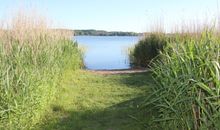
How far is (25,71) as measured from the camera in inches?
219

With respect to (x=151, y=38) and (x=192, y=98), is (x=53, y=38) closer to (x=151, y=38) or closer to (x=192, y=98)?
(x=151, y=38)

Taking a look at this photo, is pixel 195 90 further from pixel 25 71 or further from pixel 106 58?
pixel 106 58

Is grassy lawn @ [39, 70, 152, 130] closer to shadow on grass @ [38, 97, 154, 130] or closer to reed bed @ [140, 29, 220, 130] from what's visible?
shadow on grass @ [38, 97, 154, 130]

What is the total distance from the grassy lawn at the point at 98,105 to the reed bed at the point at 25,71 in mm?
296

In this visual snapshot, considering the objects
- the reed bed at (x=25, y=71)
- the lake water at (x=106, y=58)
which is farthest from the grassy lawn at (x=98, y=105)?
the lake water at (x=106, y=58)

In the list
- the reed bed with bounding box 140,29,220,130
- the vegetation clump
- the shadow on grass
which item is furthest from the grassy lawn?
the vegetation clump

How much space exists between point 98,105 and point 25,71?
1.76 metres

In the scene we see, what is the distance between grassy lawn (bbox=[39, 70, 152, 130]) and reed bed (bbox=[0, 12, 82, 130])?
0.30m

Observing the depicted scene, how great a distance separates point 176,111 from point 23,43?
3.89m

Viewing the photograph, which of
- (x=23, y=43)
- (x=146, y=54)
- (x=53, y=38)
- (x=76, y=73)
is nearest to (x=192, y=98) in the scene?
(x=23, y=43)

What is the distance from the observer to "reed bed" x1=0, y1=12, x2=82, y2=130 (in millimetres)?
5109

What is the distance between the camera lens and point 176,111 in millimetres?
4254

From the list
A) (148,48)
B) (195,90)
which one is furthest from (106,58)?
(195,90)

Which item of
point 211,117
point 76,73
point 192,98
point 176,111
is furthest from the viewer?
point 76,73
